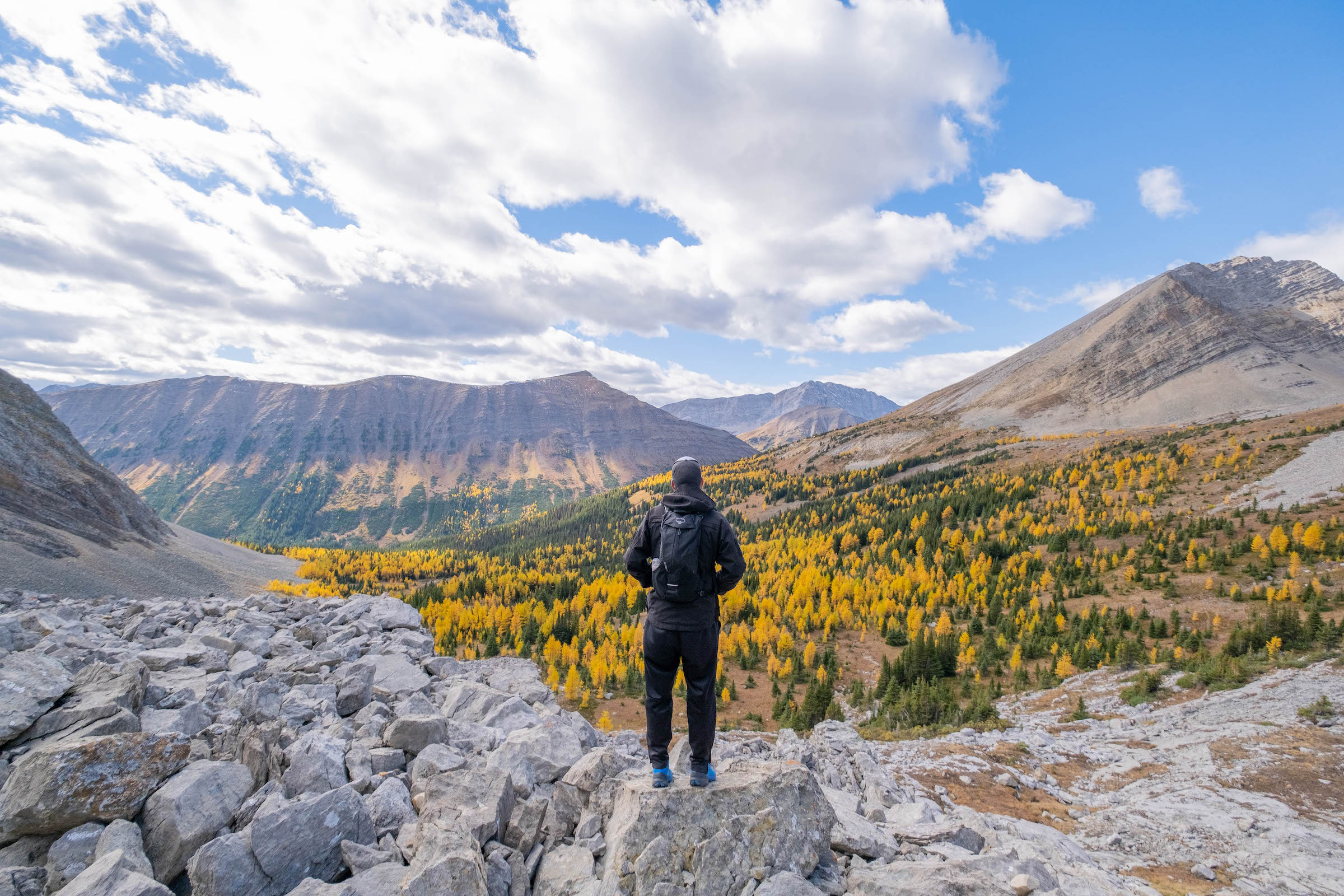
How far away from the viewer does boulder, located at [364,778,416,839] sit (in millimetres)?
6793

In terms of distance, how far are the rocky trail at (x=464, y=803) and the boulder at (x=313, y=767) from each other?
0.03 meters

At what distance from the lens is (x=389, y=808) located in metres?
6.93

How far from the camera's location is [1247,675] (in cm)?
2228

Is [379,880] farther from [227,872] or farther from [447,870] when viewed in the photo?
[227,872]

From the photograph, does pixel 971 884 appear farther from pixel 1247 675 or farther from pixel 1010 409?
pixel 1010 409

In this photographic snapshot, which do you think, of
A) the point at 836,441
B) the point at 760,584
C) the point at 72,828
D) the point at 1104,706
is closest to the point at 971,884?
the point at 72,828

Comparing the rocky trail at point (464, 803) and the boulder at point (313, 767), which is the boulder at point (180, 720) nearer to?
the rocky trail at point (464, 803)

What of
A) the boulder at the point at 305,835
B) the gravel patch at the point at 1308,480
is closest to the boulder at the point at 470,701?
the boulder at the point at 305,835

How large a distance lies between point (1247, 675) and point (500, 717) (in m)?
32.1

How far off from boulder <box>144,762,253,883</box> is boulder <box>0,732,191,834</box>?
0.88ft

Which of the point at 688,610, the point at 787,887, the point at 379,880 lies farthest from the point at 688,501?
the point at 379,880

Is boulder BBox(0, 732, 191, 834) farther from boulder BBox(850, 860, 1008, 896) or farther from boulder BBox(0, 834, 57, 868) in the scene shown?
boulder BBox(850, 860, 1008, 896)

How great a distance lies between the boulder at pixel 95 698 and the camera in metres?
7.25

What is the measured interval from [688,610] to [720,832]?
2.66 metres
